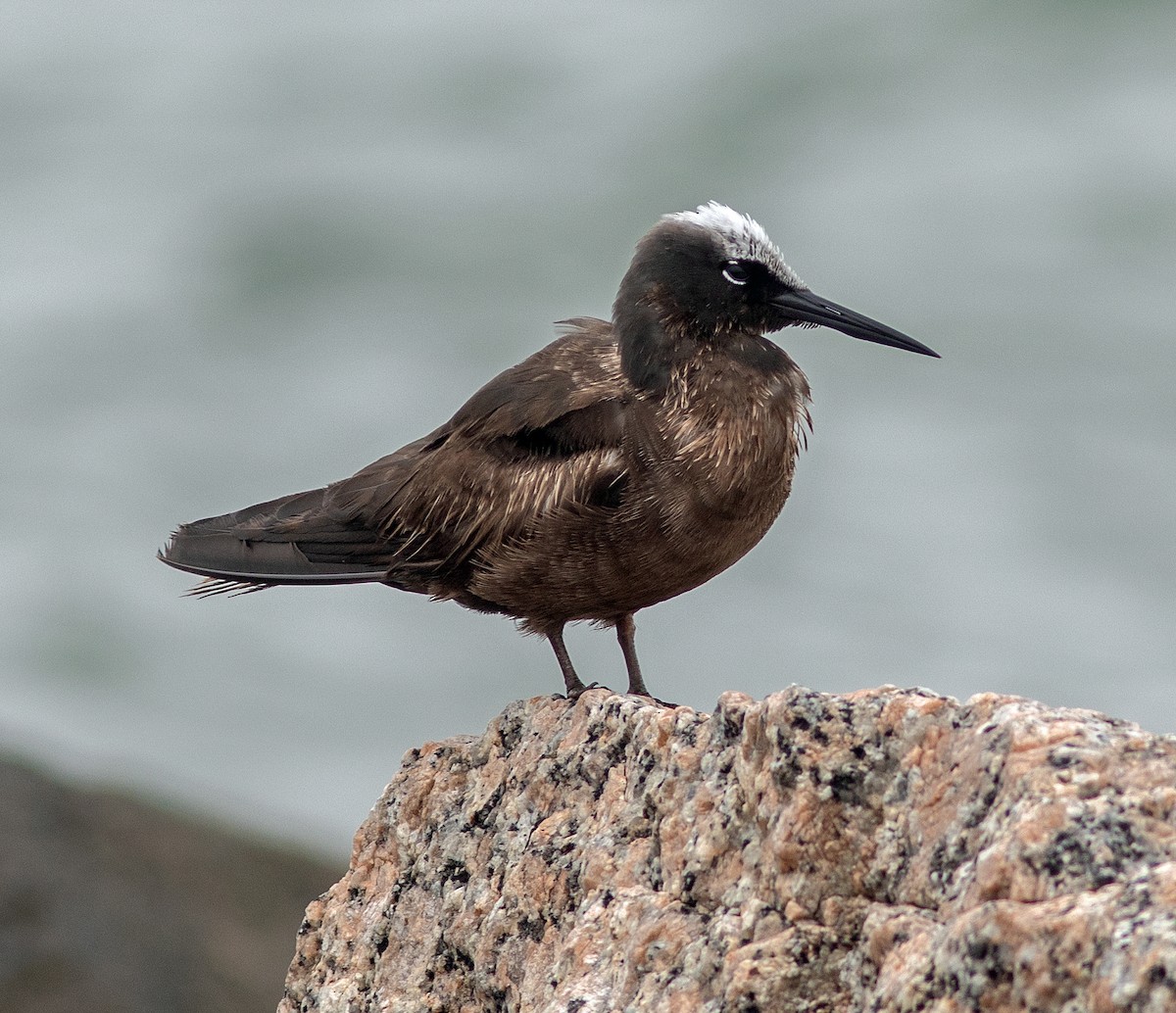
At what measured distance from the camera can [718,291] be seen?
24.8 feet

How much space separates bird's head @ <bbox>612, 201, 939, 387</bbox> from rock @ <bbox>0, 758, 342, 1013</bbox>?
15.6 ft

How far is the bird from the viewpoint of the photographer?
6891 millimetres

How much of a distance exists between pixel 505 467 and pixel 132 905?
14.0ft

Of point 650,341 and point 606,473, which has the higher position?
point 650,341

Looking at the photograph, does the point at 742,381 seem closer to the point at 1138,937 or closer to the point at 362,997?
the point at 362,997

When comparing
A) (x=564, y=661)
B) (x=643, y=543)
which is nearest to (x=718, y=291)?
(x=643, y=543)

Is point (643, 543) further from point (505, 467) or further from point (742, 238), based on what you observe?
point (742, 238)

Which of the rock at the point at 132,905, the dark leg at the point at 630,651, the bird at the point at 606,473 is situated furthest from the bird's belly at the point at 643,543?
the rock at the point at 132,905

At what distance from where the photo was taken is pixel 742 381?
7340mm

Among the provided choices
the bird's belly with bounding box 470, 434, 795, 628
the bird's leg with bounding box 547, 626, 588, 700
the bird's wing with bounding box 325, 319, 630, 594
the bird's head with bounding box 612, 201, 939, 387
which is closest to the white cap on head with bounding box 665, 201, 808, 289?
the bird's head with bounding box 612, 201, 939, 387

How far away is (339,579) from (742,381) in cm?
211

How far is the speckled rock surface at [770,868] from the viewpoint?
2.93 m

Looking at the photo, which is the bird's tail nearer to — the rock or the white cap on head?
the white cap on head

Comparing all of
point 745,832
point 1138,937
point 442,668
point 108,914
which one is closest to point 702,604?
point 442,668
